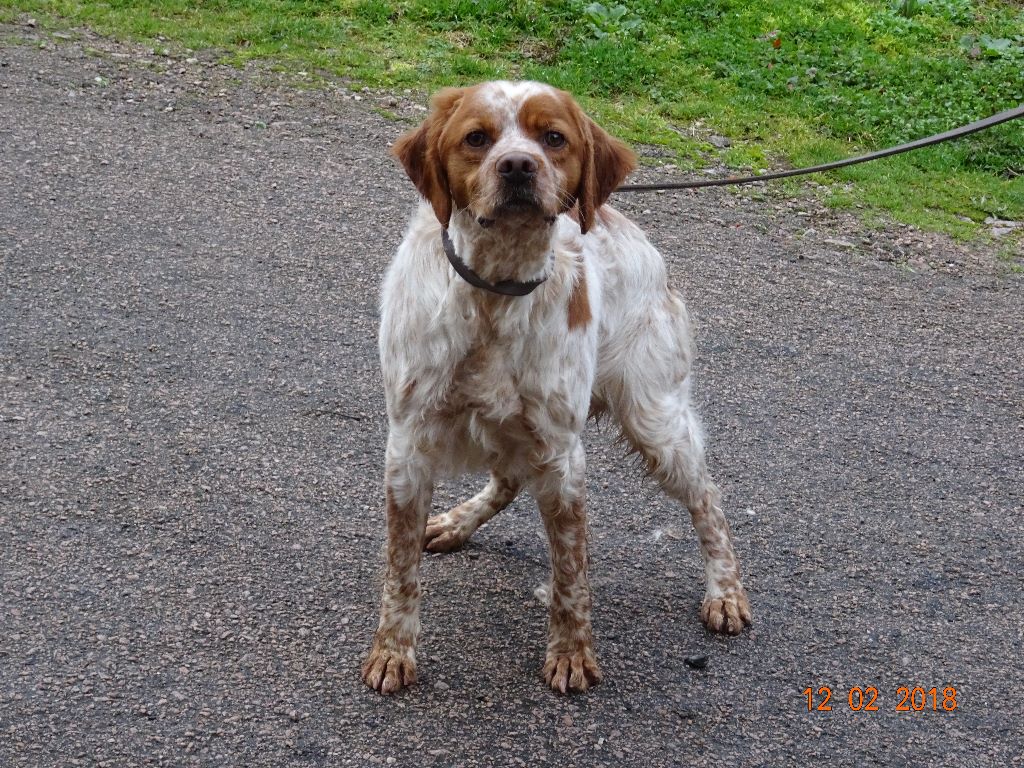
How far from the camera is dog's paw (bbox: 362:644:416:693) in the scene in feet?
10.7

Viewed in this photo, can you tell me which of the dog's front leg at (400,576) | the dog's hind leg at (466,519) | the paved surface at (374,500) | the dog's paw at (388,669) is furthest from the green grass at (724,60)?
the dog's paw at (388,669)

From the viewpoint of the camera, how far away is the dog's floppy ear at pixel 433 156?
306cm

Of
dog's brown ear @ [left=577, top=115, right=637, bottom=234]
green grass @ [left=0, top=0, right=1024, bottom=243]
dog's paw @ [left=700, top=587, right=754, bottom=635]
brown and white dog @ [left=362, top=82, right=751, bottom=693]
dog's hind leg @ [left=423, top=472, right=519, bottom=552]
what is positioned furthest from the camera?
green grass @ [left=0, top=0, right=1024, bottom=243]

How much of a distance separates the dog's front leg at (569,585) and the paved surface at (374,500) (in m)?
0.07

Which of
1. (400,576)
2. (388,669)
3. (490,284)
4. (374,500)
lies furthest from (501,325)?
(374,500)

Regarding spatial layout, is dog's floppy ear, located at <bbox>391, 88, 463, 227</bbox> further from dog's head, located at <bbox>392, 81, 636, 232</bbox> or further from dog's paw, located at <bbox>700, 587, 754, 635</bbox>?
dog's paw, located at <bbox>700, 587, 754, 635</bbox>

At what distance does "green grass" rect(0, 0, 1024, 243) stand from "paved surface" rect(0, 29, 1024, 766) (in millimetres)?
832

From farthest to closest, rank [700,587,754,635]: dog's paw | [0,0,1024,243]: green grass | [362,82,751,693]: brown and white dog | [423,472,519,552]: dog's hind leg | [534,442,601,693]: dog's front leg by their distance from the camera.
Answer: [0,0,1024,243]: green grass → [423,472,519,552]: dog's hind leg → [700,587,754,635]: dog's paw → [534,442,601,693]: dog's front leg → [362,82,751,693]: brown and white dog

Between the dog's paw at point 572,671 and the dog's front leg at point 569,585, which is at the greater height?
the dog's front leg at point 569,585

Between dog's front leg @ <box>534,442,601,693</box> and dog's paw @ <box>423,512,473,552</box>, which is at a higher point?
dog's front leg @ <box>534,442,601,693</box>

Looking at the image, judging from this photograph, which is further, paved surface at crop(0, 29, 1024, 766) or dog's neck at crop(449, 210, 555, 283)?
paved surface at crop(0, 29, 1024, 766)
